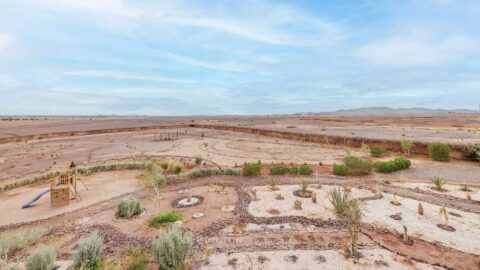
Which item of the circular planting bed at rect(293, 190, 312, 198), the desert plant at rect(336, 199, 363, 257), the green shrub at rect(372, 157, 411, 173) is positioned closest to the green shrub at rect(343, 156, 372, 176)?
the green shrub at rect(372, 157, 411, 173)

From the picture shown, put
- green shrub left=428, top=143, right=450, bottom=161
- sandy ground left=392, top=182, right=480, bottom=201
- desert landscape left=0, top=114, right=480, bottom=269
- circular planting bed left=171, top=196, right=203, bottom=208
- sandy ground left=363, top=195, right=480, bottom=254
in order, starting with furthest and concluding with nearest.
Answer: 1. green shrub left=428, top=143, right=450, bottom=161
2. sandy ground left=392, top=182, right=480, bottom=201
3. circular planting bed left=171, top=196, right=203, bottom=208
4. sandy ground left=363, top=195, right=480, bottom=254
5. desert landscape left=0, top=114, right=480, bottom=269

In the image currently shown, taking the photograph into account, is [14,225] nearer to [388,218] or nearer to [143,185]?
[143,185]

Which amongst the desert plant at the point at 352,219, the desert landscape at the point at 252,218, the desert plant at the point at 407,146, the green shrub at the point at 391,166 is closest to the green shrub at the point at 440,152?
the desert landscape at the point at 252,218

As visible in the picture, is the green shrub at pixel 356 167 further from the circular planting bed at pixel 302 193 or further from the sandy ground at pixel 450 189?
the circular planting bed at pixel 302 193

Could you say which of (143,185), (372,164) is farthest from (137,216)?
(372,164)

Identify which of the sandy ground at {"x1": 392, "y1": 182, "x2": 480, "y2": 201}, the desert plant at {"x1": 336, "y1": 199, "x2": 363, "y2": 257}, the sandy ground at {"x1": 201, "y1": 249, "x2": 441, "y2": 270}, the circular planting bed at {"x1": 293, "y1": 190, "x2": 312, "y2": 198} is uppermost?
the desert plant at {"x1": 336, "y1": 199, "x2": 363, "y2": 257}

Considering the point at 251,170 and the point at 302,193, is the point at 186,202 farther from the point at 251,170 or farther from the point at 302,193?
the point at 302,193

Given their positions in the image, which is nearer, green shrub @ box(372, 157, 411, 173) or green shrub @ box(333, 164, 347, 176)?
green shrub @ box(333, 164, 347, 176)

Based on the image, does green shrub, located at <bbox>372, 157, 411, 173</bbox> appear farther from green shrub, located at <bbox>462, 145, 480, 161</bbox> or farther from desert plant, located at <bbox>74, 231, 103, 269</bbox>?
desert plant, located at <bbox>74, 231, 103, 269</bbox>
